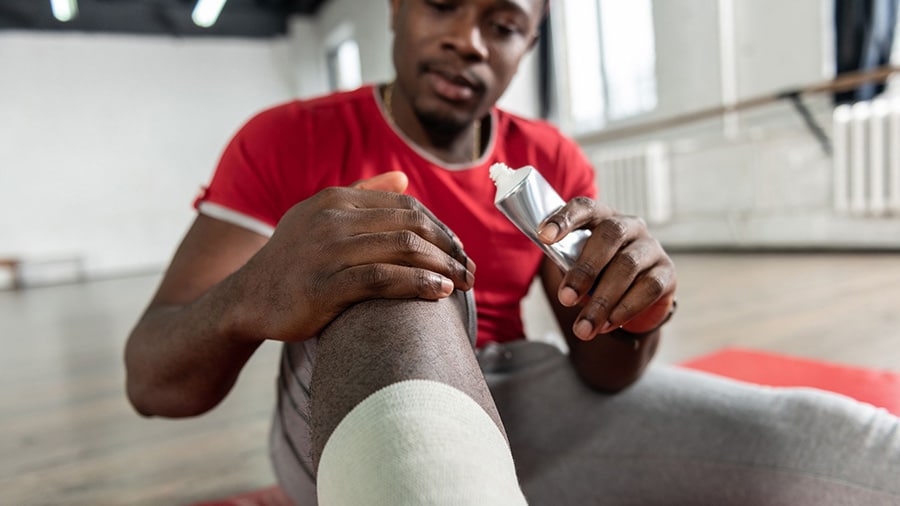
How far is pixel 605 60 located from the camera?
4.69 meters

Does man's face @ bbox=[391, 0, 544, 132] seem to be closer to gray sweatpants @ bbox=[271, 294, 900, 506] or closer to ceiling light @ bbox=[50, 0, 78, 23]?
gray sweatpants @ bbox=[271, 294, 900, 506]

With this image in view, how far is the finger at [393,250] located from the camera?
41 cm

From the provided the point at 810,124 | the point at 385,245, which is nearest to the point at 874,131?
the point at 810,124

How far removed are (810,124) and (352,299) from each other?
3.59m

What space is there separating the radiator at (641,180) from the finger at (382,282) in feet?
13.4

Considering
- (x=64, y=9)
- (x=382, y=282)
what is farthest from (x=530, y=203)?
(x=64, y=9)

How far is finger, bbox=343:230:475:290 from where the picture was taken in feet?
1.35

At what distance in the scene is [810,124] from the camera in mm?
3381

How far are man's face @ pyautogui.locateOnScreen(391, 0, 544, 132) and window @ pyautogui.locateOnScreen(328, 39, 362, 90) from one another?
678 cm

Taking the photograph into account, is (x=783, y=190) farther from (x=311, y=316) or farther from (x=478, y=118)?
(x=311, y=316)

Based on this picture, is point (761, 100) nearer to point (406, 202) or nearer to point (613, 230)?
point (613, 230)

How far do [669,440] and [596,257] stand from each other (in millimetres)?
317

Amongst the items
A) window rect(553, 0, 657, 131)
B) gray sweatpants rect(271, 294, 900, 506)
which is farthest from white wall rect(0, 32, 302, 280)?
gray sweatpants rect(271, 294, 900, 506)

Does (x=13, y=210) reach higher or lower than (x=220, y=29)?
lower
